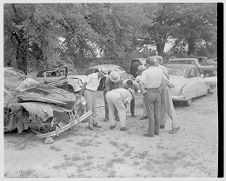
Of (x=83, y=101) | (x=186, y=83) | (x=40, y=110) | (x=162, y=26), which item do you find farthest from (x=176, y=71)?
(x=162, y=26)

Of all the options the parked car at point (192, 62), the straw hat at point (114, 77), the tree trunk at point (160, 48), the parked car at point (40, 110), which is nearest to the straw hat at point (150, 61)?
the straw hat at point (114, 77)

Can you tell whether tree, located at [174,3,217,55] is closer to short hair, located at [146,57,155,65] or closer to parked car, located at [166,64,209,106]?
parked car, located at [166,64,209,106]

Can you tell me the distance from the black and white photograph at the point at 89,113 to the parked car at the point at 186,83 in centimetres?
3

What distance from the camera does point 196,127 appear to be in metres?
6.44

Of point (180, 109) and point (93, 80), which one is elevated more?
point (93, 80)

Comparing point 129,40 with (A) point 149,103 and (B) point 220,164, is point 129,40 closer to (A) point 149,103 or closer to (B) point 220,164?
(A) point 149,103

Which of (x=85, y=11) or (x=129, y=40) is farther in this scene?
Answer: (x=129, y=40)

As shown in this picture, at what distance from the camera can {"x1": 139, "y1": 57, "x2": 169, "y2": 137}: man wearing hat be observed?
224 inches

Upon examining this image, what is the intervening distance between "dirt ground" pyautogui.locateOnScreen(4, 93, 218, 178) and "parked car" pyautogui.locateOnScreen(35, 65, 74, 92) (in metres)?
1.46

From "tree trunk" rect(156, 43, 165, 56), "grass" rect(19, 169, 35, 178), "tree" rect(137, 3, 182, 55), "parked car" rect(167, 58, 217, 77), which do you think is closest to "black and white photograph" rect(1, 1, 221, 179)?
"grass" rect(19, 169, 35, 178)

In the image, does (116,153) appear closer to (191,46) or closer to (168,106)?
(168,106)

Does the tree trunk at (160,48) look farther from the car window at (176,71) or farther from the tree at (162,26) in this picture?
the car window at (176,71)

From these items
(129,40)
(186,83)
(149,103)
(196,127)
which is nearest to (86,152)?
(149,103)

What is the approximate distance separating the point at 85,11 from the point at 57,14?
6.31 feet
